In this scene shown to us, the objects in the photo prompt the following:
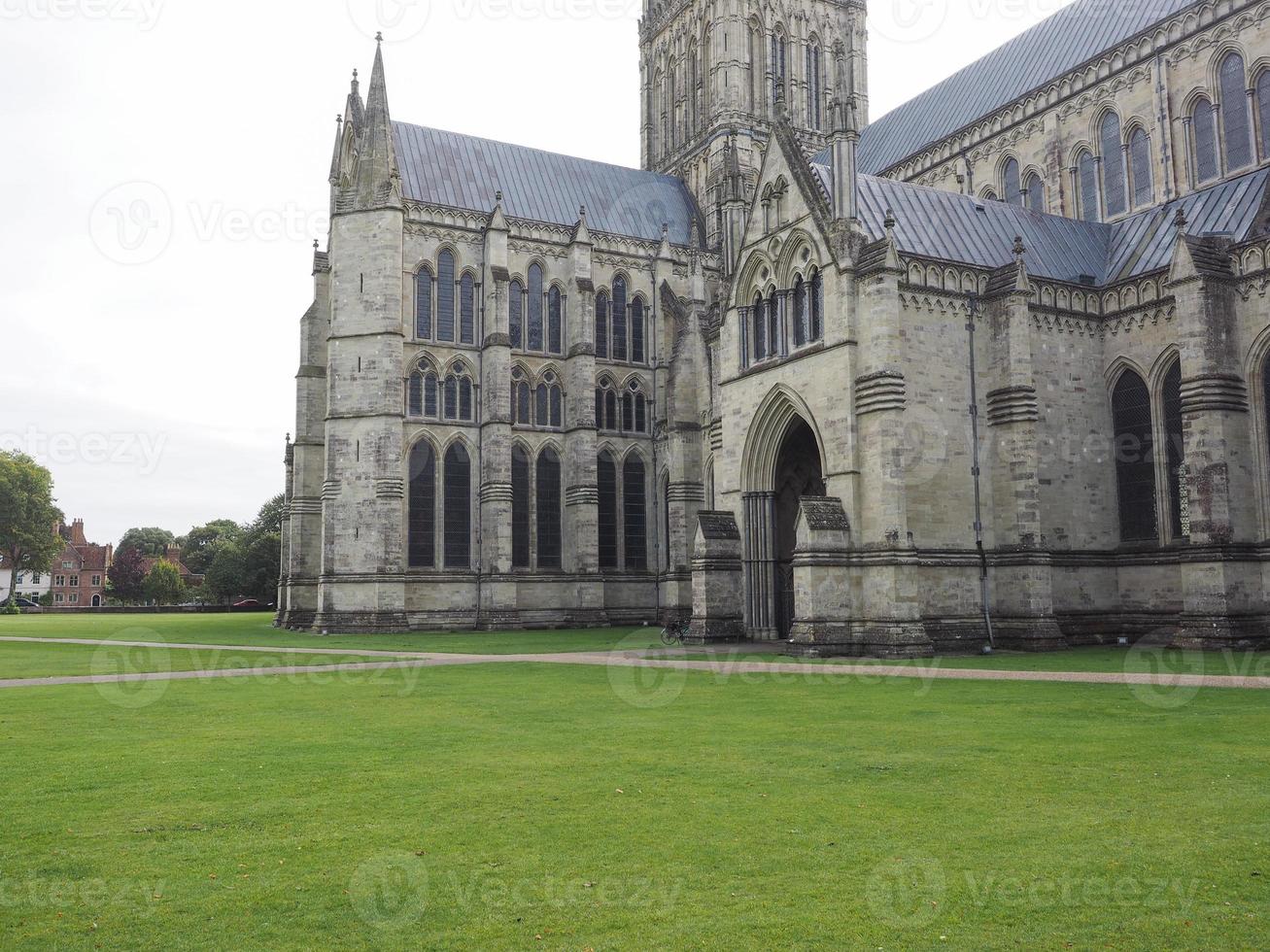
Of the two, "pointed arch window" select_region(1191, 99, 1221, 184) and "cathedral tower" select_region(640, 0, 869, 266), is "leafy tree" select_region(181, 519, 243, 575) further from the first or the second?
"pointed arch window" select_region(1191, 99, 1221, 184)

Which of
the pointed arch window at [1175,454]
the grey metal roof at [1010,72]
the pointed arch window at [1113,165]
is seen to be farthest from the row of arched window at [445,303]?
the pointed arch window at [1175,454]

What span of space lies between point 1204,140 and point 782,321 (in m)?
18.0

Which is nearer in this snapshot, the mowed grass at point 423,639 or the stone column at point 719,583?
the mowed grass at point 423,639

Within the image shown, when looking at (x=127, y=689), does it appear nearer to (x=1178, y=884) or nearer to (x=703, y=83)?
(x=1178, y=884)

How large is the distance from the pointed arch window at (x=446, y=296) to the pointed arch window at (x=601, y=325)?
7416mm

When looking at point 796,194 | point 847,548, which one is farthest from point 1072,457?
point 796,194

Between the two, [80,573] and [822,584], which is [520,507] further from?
[80,573]

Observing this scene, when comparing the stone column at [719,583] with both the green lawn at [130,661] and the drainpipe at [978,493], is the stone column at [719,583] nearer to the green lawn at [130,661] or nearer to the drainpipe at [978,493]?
the drainpipe at [978,493]

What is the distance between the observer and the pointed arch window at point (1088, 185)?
138 ft

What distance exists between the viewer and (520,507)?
50.4 m

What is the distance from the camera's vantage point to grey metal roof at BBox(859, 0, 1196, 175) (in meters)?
42.6

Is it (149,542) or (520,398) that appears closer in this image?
(520,398)

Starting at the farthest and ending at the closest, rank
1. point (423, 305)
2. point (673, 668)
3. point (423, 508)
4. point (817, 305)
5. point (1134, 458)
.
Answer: point (423, 305)
point (423, 508)
point (1134, 458)
point (817, 305)
point (673, 668)

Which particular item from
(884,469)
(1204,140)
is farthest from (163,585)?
(1204,140)
